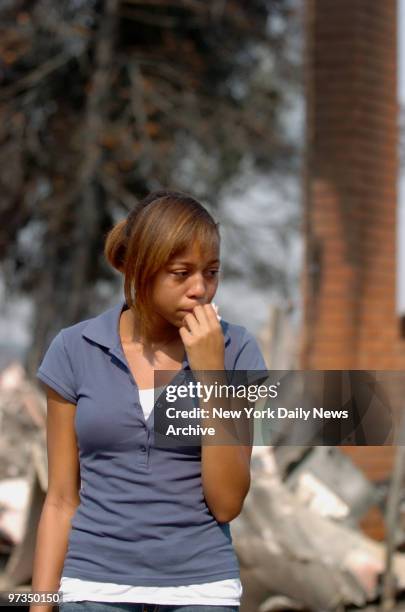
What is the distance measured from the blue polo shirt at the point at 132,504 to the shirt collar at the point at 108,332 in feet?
0.22

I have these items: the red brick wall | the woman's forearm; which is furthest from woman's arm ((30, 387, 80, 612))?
the red brick wall

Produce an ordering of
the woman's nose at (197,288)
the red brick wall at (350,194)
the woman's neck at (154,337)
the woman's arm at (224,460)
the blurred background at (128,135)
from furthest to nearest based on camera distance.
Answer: the blurred background at (128,135), the red brick wall at (350,194), the woman's neck at (154,337), the woman's nose at (197,288), the woman's arm at (224,460)

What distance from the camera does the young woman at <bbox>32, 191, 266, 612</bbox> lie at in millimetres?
1636

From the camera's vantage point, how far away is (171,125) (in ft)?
28.3

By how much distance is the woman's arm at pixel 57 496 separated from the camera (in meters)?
1.74

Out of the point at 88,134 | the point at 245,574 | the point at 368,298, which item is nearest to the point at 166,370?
the point at 245,574

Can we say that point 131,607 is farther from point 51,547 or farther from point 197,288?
point 197,288

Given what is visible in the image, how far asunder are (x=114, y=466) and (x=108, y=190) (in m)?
6.78

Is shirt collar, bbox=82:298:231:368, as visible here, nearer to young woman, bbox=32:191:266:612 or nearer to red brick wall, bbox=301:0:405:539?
young woman, bbox=32:191:266:612

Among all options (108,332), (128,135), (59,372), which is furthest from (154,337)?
(128,135)

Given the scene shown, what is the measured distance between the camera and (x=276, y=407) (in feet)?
6.30

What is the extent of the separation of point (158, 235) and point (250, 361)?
0.31 m

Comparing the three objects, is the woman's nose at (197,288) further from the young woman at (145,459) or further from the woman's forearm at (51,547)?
the woman's forearm at (51,547)

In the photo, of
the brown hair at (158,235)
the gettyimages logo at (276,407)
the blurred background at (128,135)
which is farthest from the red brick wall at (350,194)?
the brown hair at (158,235)
